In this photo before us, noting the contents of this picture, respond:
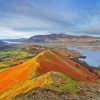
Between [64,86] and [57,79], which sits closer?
[64,86]

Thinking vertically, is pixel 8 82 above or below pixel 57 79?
below

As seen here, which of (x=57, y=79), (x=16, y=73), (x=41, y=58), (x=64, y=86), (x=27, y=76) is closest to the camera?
(x=64, y=86)

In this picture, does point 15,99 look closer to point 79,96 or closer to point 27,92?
point 27,92

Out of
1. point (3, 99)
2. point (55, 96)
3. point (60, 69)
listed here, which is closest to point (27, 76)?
point (60, 69)

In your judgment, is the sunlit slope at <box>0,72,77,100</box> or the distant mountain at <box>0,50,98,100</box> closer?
the sunlit slope at <box>0,72,77,100</box>

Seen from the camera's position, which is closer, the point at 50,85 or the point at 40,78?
the point at 50,85

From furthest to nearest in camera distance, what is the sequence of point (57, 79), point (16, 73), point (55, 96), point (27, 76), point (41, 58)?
1. point (41, 58)
2. point (16, 73)
3. point (27, 76)
4. point (57, 79)
5. point (55, 96)

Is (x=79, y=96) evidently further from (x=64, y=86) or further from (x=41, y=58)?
(x=41, y=58)

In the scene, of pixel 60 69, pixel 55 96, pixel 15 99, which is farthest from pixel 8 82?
pixel 55 96

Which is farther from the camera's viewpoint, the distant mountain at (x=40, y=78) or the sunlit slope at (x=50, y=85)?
the distant mountain at (x=40, y=78)
